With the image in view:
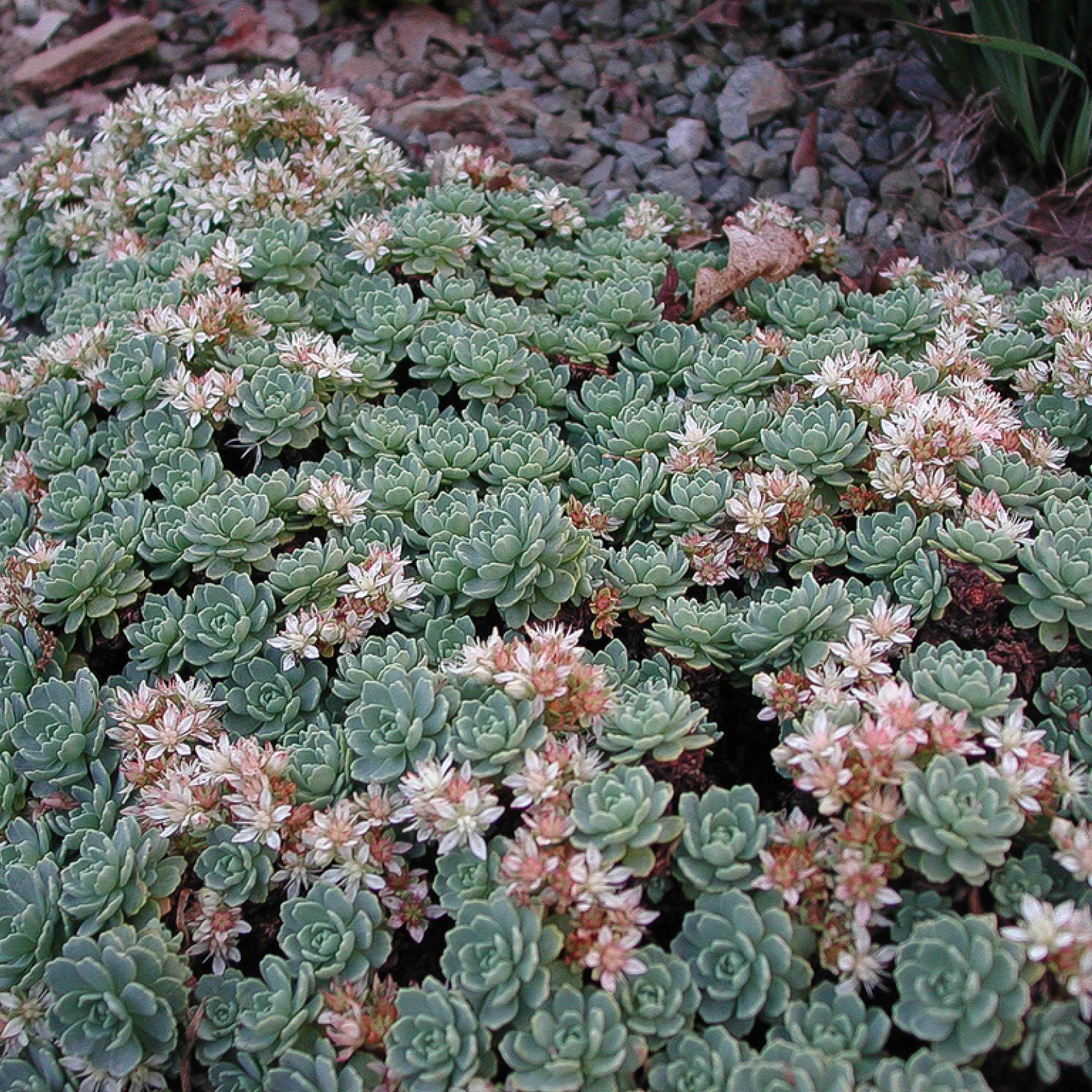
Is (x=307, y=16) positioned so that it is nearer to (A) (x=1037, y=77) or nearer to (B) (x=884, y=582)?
(A) (x=1037, y=77)

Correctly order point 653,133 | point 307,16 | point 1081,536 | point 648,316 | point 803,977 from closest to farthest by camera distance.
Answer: point 803,977, point 1081,536, point 648,316, point 653,133, point 307,16

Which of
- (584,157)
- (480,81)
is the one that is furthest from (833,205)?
(480,81)

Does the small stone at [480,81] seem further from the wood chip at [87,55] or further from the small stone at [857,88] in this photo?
the wood chip at [87,55]

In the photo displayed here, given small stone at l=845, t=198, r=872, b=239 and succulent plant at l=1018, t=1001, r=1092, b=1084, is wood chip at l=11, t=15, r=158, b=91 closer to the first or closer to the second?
small stone at l=845, t=198, r=872, b=239

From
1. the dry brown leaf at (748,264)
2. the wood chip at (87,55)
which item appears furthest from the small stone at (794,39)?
the wood chip at (87,55)

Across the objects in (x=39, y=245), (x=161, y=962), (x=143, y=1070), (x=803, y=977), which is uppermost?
(x=39, y=245)

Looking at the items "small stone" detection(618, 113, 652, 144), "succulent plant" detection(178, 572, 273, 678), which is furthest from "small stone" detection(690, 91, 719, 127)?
"succulent plant" detection(178, 572, 273, 678)

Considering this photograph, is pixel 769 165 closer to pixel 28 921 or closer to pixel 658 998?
pixel 658 998

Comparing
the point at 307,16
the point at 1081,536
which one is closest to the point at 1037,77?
the point at 1081,536
